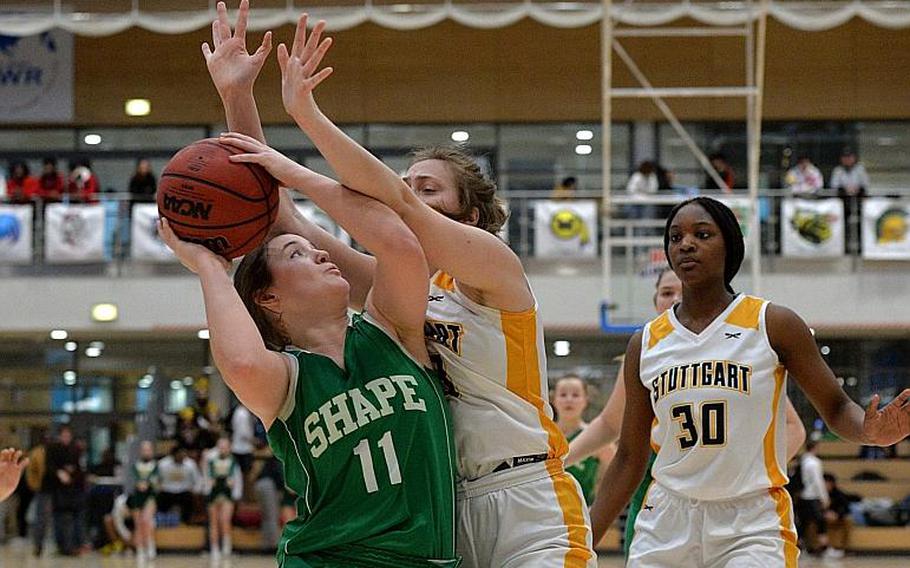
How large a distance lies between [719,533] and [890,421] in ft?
1.96

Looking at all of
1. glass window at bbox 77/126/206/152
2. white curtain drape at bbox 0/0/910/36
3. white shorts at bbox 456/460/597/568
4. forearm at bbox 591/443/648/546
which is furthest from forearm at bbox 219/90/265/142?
glass window at bbox 77/126/206/152

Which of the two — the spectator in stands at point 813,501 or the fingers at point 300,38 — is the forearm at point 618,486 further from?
the spectator in stands at point 813,501

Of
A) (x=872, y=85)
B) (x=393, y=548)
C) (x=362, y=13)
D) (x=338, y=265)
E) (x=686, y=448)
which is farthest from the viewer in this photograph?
(x=872, y=85)

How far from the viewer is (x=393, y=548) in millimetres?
3252

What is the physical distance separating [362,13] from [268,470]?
5.81 meters

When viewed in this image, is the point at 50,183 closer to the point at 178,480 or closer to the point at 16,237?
the point at 16,237

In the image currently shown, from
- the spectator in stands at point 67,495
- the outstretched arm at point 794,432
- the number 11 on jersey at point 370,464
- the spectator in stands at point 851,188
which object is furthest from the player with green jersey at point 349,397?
the spectator in stands at point 67,495

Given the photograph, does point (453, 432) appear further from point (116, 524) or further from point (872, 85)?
point (872, 85)

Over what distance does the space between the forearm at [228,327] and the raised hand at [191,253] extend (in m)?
0.05

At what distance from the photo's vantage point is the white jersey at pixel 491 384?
3.56 m

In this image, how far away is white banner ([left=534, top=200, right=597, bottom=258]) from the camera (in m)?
18.0

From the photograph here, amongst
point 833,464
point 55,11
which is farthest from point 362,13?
point 833,464

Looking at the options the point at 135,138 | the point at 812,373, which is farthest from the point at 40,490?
the point at 812,373

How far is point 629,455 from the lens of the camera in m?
4.58
